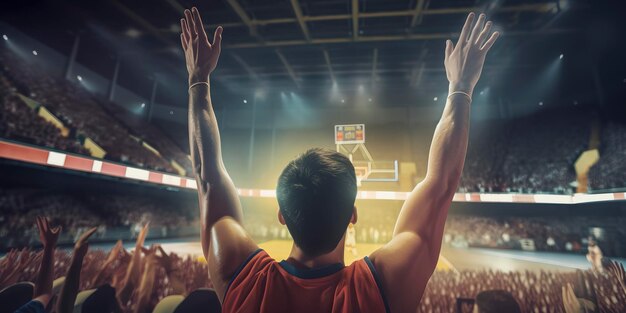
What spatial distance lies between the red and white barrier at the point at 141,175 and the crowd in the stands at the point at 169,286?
2997 mm

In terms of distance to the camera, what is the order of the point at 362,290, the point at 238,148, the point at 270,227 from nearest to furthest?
the point at 362,290 < the point at 270,227 < the point at 238,148

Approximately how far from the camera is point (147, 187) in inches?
411

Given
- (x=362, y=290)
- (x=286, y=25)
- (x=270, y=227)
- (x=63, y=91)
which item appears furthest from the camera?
(x=270, y=227)

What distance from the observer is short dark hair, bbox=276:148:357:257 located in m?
0.91

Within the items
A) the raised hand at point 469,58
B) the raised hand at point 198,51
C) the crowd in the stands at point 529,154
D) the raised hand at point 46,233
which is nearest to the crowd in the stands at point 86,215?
the raised hand at point 46,233

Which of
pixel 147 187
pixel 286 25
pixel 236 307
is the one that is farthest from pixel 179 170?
pixel 236 307

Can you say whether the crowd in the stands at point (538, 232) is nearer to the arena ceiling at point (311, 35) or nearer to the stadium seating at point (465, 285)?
the arena ceiling at point (311, 35)

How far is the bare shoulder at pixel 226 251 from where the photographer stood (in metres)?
0.94

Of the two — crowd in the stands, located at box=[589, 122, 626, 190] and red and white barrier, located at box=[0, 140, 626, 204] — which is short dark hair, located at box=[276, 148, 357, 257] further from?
crowd in the stands, located at box=[589, 122, 626, 190]

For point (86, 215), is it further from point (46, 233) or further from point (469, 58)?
point (469, 58)

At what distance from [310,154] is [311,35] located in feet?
30.5

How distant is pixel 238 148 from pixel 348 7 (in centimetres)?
879

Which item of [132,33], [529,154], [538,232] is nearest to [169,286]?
[132,33]

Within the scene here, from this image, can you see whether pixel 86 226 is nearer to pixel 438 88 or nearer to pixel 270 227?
pixel 270 227
